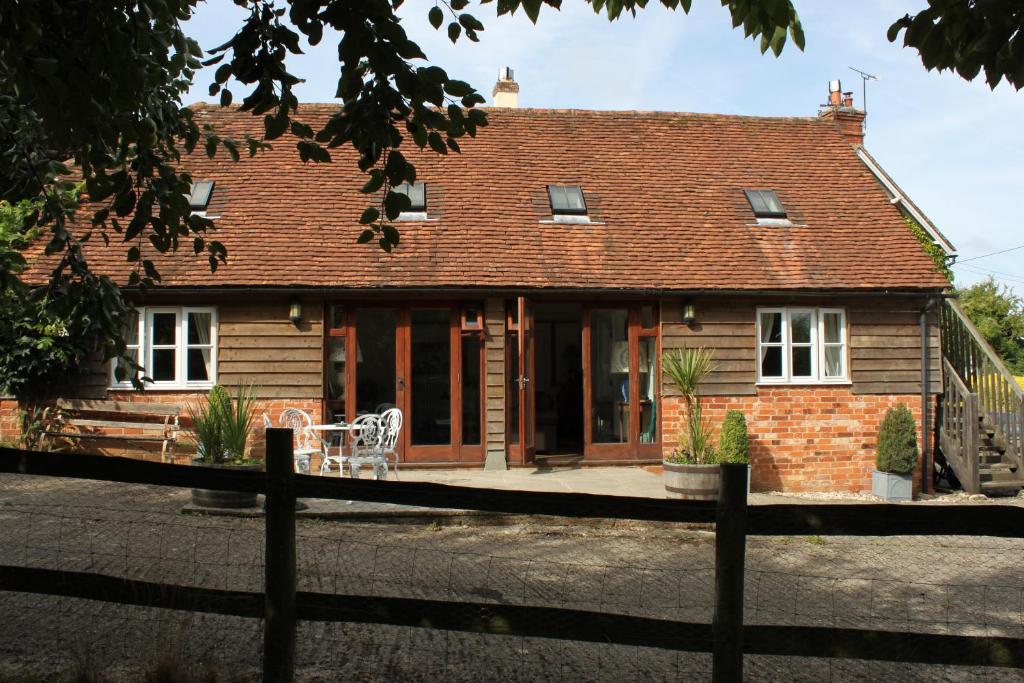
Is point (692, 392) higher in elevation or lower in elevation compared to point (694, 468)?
higher

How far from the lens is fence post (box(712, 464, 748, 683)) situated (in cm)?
344

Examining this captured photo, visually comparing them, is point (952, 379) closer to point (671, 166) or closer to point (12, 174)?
point (671, 166)

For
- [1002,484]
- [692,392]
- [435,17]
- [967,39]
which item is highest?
[435,17]

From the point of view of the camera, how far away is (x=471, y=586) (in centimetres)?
660

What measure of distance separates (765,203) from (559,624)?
12.4m

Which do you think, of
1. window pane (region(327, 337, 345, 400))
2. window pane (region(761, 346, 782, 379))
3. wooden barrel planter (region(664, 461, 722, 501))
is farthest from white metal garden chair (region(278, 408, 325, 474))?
window pane (region(761, 346, 782, 379))

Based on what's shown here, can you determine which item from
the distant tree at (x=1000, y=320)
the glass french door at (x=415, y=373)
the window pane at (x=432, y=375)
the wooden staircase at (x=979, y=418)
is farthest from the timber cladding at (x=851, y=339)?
the distant tree at (x=1000, y=320)

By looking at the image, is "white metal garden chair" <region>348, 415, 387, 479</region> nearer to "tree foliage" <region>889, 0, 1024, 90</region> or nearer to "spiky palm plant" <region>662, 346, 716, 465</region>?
"spiky palm plant" <region>662, 346, 716, 465</region>

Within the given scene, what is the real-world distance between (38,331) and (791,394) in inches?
410

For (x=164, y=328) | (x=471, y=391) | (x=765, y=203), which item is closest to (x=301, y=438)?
(x=471, y=391)

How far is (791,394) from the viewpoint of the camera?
1316 cm

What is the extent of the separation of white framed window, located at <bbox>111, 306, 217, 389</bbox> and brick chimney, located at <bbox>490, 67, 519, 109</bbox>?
7.83m

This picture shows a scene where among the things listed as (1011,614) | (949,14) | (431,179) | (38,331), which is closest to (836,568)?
(1011,614)

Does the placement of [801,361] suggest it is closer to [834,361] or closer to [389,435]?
[834,361]
